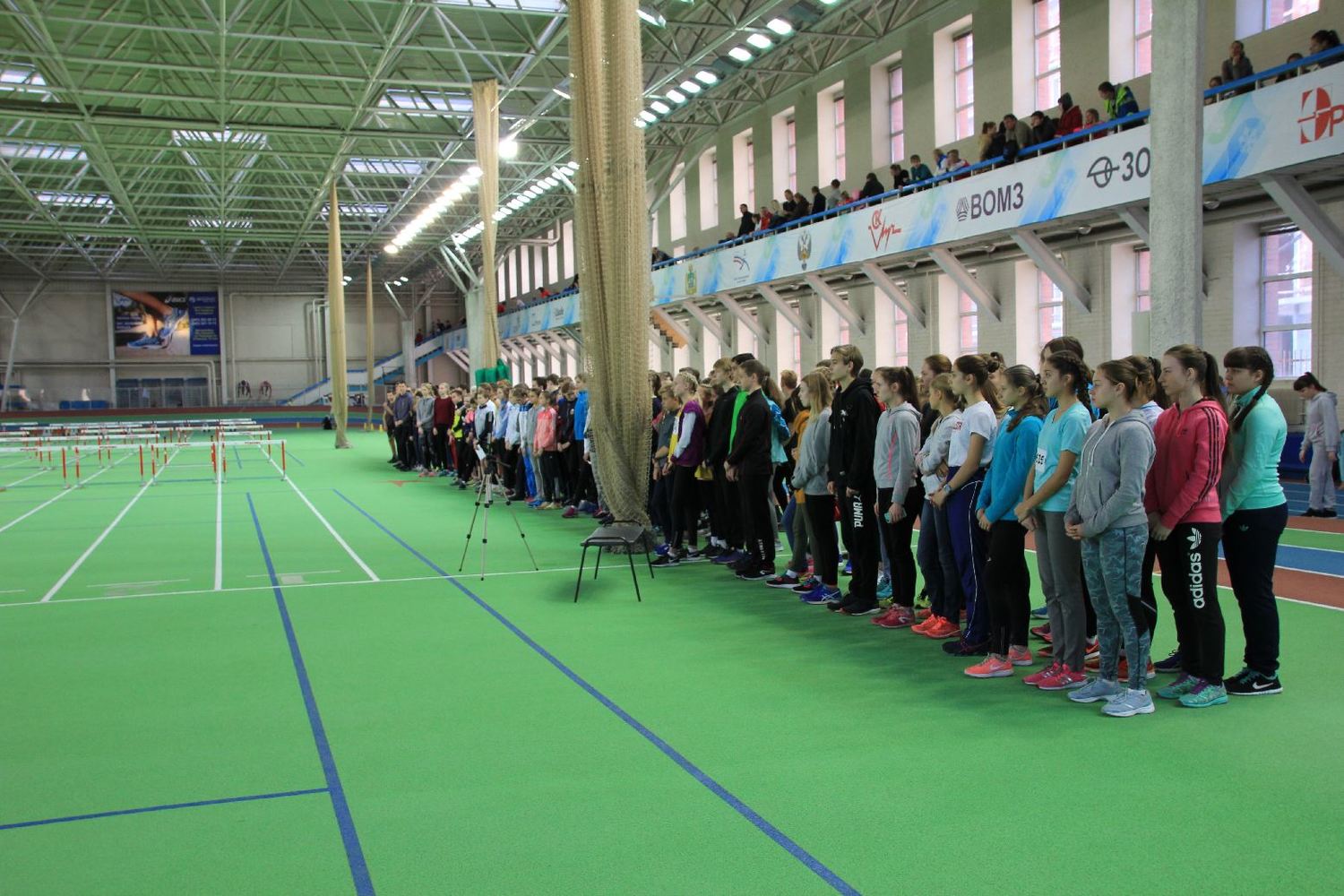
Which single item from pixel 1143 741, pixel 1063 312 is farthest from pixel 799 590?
pixel 1063 312

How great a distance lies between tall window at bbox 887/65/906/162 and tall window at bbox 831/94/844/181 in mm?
1881

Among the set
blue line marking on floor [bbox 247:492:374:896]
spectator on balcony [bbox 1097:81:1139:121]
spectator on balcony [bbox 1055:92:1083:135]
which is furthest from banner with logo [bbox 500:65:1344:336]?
blue line marking on floor [bbox 247:492:374:896]

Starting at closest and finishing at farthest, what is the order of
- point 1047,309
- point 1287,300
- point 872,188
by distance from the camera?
point 1287,300 → point 1047,309 → point 872,188

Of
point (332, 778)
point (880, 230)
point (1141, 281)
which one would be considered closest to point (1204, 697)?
point (332, 778)

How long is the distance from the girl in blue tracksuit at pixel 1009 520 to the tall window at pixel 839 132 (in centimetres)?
1969

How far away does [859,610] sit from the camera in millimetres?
7402

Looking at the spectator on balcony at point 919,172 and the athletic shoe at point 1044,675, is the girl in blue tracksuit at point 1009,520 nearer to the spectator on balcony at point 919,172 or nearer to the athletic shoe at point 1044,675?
the athletic shoe at point 1044,675

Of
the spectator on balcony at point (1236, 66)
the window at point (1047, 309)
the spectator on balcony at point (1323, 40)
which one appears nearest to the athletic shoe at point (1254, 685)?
the spectator on balcony at point (1323, 40)

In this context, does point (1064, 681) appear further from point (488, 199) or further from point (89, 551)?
point (488, 199)

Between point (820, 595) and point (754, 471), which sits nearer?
point (820, 595)

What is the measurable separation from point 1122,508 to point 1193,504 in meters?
0.38

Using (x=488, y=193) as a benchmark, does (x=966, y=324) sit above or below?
below

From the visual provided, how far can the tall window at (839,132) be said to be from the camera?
24.5m

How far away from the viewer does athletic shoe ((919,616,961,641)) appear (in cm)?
662
